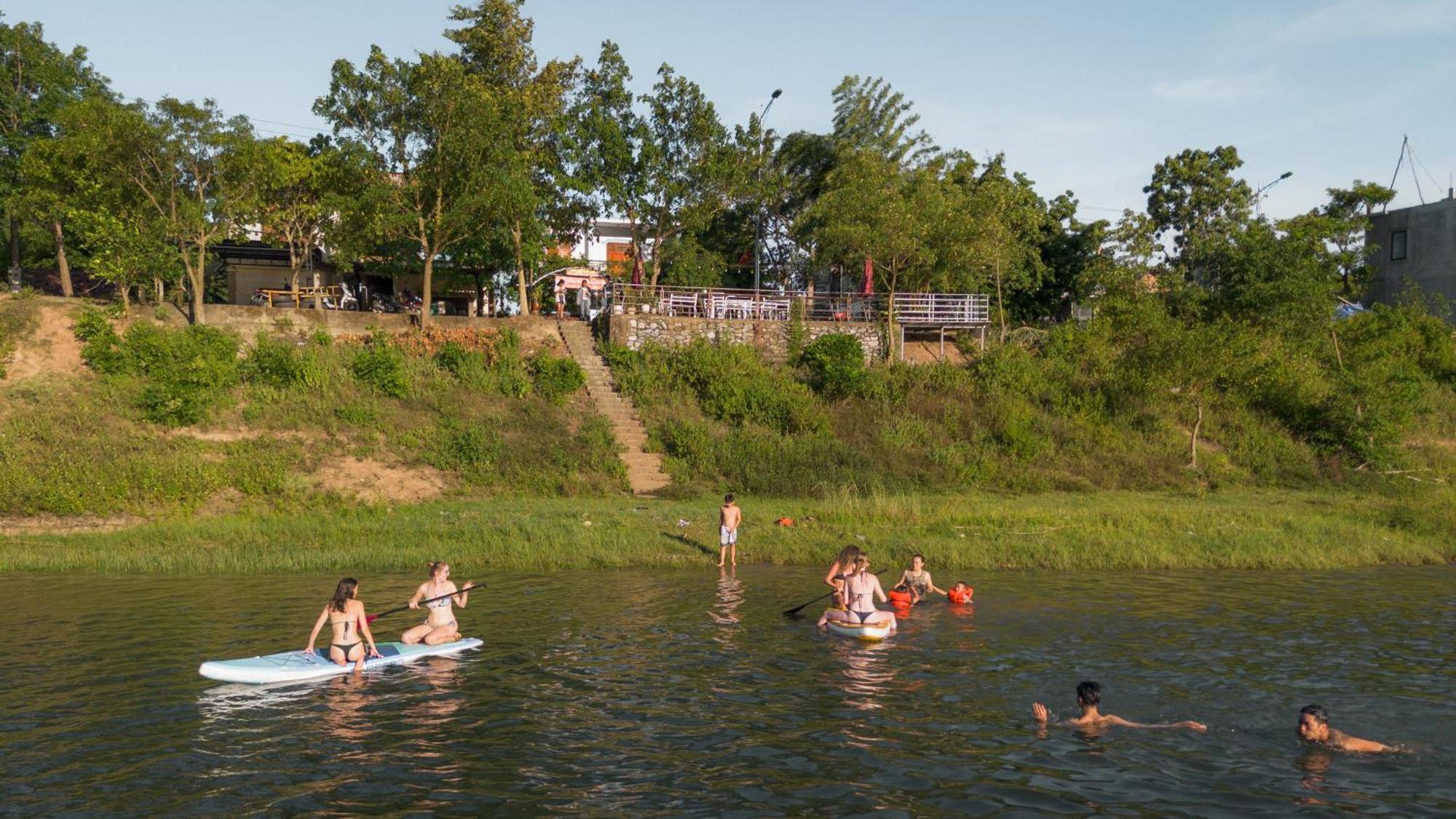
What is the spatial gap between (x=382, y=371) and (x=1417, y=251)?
48026mm

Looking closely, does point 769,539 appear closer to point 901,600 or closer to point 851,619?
point 901,600

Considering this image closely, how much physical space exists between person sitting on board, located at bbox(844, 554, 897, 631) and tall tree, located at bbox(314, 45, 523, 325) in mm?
24234

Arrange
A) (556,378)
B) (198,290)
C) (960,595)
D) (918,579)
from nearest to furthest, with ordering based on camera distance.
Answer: (960,595), (918,579), (198,290), (556,378)

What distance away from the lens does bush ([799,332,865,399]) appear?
127 feet

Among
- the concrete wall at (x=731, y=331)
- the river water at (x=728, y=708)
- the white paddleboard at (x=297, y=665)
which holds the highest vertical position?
the concrete wall at (x=731, y=331)

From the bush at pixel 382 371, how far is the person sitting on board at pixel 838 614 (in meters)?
21.6

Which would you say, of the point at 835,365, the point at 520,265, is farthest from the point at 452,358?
the point at 835,365

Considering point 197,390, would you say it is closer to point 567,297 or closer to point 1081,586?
point 567,297

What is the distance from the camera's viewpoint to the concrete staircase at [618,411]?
3228 cm

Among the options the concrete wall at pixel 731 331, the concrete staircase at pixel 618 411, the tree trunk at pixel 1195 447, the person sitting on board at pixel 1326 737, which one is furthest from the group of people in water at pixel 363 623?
the tree trunk at pixel 1195 447

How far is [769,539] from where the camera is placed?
78.9 ft

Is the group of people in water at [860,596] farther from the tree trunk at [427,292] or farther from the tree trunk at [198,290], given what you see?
the tree trunk at [198,290]

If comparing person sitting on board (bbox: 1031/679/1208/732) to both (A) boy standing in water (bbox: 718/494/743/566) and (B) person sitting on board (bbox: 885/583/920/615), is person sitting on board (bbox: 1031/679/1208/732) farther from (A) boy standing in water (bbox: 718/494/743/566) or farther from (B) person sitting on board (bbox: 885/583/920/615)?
(A) boy standing in water (bbox: 718/494/743/566)

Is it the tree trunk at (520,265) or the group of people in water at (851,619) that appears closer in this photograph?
the group of people in water at (851,619)
